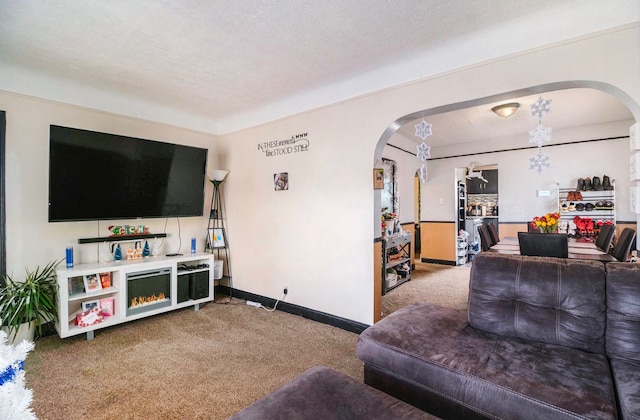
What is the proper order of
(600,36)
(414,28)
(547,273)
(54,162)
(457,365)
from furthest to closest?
1. (54,162)
2. (414,28)
3. (600,36)
4. (547,273)
5. (457,365)

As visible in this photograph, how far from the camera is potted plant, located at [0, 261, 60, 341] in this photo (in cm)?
248

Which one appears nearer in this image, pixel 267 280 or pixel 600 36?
pixel 600 36

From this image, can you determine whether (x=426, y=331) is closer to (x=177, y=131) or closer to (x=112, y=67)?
(x=112, y=67)

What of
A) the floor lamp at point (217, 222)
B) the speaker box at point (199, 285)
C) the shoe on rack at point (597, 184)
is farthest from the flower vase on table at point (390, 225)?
the shoe on rack at point (597, 184)

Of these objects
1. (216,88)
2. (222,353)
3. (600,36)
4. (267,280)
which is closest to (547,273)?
(600,36)

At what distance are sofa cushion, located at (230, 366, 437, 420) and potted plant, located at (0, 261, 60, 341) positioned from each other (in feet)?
8.42

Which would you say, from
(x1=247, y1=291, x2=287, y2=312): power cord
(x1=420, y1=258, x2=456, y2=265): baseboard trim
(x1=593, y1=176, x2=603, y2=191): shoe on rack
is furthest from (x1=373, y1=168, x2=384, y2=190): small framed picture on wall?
(x1=593, y1=176, x2=603, y2=191): shoe on rack

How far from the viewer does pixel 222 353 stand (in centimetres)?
258

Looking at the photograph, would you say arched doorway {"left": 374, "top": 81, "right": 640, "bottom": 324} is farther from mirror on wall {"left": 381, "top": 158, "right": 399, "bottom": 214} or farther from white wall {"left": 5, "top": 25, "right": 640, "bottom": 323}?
mirror on wall {"left": 381, "top": 158, "right": 399, "bottom": 214}

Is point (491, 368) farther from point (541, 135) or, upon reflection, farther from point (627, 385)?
point (541, 135)

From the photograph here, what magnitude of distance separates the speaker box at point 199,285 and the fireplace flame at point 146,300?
306mm

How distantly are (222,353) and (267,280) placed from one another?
1340 millimetres

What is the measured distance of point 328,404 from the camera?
4.05ft

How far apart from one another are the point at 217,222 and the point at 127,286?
1.52 metres
